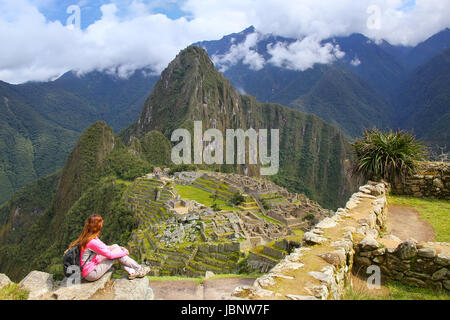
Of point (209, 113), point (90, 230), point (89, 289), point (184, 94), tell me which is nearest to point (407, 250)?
point (89, 289)

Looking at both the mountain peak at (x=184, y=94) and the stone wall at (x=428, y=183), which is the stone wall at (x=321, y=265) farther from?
the mountain peak at (x=184, y=94)

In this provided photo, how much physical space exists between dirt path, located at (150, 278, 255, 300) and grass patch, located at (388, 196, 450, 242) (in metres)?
4.82

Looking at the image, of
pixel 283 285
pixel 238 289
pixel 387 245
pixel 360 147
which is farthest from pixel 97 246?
pixel 360 147

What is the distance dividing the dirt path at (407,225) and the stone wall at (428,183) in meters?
1.18

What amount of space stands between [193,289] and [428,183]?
8.43 meters

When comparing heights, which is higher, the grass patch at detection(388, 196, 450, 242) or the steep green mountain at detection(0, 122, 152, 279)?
the grass patch at detection(388, 196, 450, 242)

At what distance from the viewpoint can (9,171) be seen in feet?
567

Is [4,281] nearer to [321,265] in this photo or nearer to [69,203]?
[321,265]

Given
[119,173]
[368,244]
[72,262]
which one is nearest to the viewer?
[72,262]

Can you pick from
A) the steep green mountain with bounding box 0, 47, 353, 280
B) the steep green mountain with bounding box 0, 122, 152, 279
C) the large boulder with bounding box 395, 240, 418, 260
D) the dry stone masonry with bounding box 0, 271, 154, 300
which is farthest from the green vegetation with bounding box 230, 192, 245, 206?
the dry stone masonry with bounding box 0, 271, 154, 300

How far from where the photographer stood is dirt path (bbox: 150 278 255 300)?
217 inches

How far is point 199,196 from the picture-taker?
47.6 meters

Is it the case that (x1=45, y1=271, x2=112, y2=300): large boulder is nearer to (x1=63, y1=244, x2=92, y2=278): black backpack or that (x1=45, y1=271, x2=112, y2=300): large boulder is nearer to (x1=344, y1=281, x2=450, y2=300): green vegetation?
(x1=63, y1=244, x2=92, y2=278): black backpack
